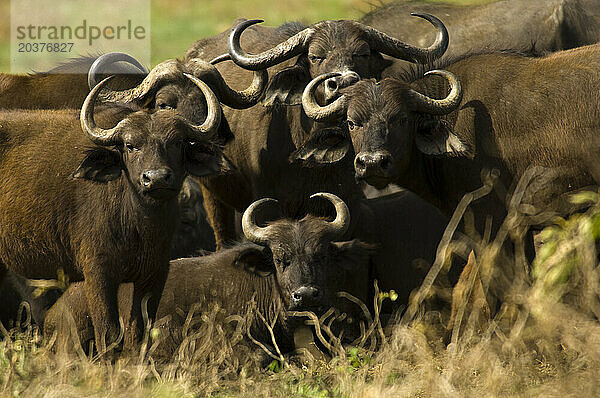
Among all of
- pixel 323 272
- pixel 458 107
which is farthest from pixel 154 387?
→ pixel 458 107

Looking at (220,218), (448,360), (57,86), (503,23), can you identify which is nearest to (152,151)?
(448,360)

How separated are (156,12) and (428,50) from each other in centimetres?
903

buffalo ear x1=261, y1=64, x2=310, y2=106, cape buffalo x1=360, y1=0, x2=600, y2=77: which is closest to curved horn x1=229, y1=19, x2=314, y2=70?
buffalo ear x1=261, y1=64, x2=310, y2=106

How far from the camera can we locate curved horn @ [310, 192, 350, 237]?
8047 mm

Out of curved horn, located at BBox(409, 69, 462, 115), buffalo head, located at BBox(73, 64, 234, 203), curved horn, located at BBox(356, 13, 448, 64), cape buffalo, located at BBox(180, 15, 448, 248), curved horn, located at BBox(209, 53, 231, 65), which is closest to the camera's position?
buffalo head, located at BBox(73, 64, 234, 203)

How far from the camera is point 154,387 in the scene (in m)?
6.22

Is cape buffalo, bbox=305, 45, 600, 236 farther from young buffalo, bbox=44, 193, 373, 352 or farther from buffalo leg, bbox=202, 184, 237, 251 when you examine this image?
buffalo leg, bbox=202, 184, 237, 251

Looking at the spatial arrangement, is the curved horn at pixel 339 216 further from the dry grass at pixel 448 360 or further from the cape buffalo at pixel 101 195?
the cape buffalo at pixel 101 195

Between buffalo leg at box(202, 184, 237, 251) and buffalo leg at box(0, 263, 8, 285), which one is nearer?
buffalo leg at box(0, 263, 8, 285)

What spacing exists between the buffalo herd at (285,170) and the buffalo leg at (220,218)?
0.50 meters

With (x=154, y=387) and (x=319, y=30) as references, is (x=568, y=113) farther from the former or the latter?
(x=154, y=387)

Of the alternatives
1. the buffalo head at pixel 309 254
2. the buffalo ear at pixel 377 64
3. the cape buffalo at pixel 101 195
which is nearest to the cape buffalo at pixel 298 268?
the buffalo head at pixel 309 254

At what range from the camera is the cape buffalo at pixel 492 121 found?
7.57 metres

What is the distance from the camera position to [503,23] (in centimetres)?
1148
